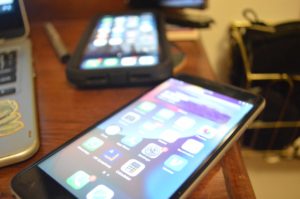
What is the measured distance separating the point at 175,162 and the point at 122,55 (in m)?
0.21

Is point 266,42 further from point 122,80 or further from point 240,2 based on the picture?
point 122,80

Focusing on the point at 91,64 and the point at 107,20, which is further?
the point at 107,20

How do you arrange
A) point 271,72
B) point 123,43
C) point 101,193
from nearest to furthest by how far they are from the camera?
1. point 101,193
2. point 123,43
3. point 271,72

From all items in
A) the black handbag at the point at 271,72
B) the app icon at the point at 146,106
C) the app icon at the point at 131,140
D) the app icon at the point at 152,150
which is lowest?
the black handbag at the point at 271,72

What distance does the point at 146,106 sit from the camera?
1.21 feet

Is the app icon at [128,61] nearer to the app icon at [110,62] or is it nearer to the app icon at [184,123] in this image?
the app icon at [110,62]

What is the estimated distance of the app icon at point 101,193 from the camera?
0.87 ft

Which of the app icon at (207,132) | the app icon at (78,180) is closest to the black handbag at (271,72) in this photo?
the app icon at (207,132)

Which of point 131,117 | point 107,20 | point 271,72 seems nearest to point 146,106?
point 131,117

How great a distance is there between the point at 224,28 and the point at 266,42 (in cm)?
17

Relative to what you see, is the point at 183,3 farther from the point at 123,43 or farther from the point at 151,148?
the point at 151,148

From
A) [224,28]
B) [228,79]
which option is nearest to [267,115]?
[228,79]

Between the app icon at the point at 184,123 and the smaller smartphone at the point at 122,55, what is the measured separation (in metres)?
0.09

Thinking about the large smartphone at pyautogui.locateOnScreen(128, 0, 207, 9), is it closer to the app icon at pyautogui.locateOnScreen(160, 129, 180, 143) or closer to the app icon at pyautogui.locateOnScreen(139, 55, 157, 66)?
the app icon at pyautogui.locateOnScreen(139, 55, 157, 66)
